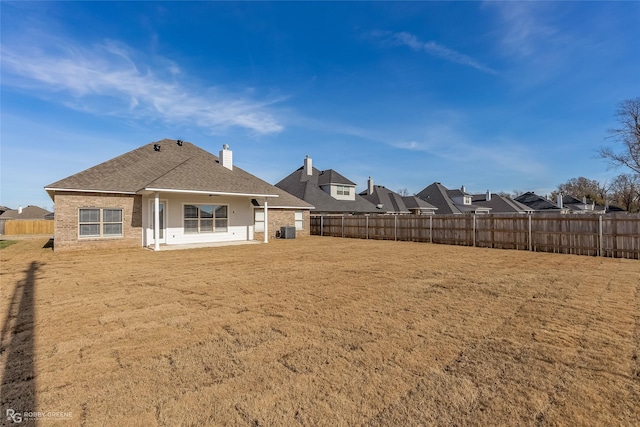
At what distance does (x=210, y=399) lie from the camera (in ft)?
8.43

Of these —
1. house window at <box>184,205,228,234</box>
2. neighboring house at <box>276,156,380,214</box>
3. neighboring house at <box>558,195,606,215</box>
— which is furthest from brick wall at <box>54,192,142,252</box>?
neighboring house at <box>558,195,606,215</box>

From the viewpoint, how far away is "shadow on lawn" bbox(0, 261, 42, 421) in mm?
2559

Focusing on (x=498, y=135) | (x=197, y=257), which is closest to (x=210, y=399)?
(x=197, y=257)

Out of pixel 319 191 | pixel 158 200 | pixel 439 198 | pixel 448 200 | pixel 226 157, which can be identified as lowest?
pixel 158 200

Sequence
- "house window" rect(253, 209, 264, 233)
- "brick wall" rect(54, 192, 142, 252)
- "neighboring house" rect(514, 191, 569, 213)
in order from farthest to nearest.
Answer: "neighboring house" rect(514, 191, 569, 213), "house window" rect(253, 209, 264, 233), "brick wall" rect(54, 192, 142, 252)

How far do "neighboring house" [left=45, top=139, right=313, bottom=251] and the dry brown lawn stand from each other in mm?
6644

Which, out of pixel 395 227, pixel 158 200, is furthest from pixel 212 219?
pixel 395 227

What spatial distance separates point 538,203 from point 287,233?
41.3 m

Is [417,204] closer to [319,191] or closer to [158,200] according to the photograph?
[319,191]

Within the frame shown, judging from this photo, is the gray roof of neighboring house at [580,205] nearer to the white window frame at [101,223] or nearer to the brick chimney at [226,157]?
the brick chimney at [226,157]

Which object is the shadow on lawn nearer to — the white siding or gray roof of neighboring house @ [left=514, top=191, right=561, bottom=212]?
the white siding

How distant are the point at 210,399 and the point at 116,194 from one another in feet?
46.8

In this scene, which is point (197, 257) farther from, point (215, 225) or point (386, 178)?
point (386, 178)

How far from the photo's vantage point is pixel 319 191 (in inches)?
1164
